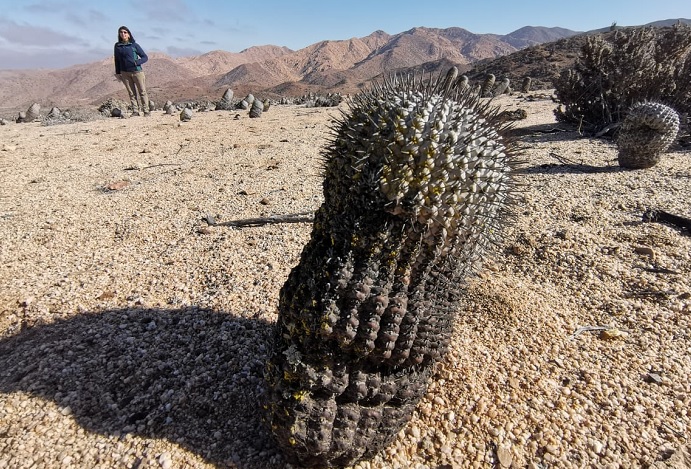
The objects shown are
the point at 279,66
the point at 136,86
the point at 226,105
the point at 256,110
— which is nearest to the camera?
the point at 256,110

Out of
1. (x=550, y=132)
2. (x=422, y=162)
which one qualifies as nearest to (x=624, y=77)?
(x=550, y=132)

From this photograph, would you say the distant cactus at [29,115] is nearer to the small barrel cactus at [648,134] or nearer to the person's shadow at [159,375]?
the person's shadow at [159,375]

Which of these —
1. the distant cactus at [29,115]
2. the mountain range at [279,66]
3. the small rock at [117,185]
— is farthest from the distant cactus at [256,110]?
the mountain range at [279,66]

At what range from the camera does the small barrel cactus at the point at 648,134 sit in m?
6.11

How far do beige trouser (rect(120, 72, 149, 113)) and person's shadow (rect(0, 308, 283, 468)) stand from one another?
41.2ft

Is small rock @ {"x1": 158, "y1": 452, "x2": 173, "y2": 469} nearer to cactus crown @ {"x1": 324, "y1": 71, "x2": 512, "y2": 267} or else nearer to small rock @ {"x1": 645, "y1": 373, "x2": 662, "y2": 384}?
cactus crown @ {"x1": 324, "y1": 71, "x2": 512, "y2": 267}

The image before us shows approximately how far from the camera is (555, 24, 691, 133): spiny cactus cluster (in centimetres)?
844

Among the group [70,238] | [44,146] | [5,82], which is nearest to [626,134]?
[70,238]

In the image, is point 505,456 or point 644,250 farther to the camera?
point 644,250

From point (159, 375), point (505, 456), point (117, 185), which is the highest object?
point (117, 185)

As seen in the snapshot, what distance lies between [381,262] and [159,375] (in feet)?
5.30

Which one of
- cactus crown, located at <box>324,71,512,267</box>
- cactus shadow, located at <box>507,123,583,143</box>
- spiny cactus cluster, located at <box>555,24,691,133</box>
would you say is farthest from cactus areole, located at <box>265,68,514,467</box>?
spiny cactus cluster, located at <box>555,24,691,133</box>

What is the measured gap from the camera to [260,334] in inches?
114

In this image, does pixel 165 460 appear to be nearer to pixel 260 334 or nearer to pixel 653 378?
pixel 260 334
